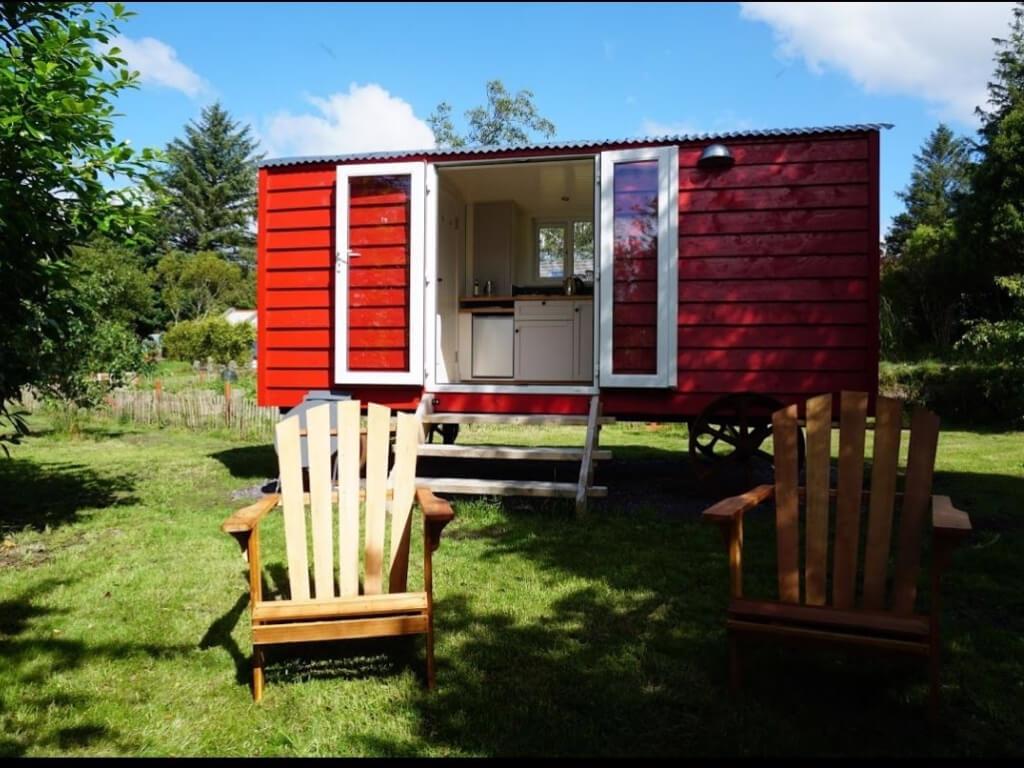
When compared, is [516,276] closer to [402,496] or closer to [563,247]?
[563,247]

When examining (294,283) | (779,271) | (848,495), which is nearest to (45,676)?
(848,495)

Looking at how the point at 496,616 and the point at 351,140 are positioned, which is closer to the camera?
the point at 496,616

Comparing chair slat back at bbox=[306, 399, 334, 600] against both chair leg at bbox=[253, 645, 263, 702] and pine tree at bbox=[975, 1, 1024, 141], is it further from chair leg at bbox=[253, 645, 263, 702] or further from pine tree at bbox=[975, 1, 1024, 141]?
pine tree at bbox=[975, 1, 1024, 141]

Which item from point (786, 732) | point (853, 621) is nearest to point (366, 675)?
point (786, 732)

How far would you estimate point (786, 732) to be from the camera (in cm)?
205

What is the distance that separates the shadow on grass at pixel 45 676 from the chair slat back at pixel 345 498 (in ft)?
2.17

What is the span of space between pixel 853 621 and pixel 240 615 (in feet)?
7.99

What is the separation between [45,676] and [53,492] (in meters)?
3.98

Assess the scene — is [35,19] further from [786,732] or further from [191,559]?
[786,732]

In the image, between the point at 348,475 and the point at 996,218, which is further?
the point at 996,218

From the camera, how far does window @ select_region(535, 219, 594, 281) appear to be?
335 inches

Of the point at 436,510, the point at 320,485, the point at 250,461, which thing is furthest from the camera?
the point at 250,461

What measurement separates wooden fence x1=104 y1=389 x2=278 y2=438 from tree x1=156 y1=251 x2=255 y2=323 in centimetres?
1932

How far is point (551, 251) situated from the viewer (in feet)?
28.3
